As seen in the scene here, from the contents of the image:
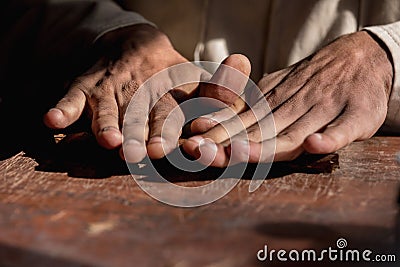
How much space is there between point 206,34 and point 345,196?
779 millimetres

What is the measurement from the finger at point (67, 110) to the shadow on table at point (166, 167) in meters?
0.07

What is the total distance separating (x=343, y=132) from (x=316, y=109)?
0.30ft

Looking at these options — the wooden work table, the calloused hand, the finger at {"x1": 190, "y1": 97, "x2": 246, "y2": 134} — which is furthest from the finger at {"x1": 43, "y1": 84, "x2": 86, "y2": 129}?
the finger at {"x1": 190, "y1": 97, "x2": 246, "y2": 134}

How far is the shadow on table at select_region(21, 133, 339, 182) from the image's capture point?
0.90m

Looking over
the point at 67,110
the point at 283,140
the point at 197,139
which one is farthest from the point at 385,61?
the point at 67,110

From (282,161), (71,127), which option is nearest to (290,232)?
(282,161)

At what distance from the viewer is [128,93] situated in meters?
1.16

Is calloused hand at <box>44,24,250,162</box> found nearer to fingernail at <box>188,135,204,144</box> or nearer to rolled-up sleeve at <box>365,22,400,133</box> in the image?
fingernail at <box>188,135,204,144</box>

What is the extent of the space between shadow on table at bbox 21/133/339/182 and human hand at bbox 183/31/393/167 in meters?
0.02

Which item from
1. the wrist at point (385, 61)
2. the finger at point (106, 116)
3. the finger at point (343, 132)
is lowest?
the finger at point (106, 116)

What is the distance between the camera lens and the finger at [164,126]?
93 cm

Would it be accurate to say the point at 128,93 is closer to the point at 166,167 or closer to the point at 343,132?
the point at 166,167

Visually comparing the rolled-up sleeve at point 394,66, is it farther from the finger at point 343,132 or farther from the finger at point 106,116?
the finger at point 106,116

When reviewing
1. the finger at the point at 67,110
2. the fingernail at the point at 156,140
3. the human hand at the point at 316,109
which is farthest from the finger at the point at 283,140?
the finger at the point at 67,110
